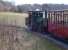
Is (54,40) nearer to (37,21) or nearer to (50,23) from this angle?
(50,23)

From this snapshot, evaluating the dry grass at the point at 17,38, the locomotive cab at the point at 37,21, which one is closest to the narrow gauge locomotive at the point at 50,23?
the locomotive cab at the point at 37,21

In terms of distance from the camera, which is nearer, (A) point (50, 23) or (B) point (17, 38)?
(B) point (17, 38)

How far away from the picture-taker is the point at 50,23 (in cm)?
309

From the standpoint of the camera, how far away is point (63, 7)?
2602 mm

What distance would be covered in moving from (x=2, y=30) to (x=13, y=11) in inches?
15.5

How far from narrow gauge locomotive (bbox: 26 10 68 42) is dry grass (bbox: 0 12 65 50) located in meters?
0.23

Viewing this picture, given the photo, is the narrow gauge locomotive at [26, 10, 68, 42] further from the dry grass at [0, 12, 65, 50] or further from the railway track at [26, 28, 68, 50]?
the dry grass at [0, 12, 65, 50]

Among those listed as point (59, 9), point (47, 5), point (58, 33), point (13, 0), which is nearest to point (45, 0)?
point (47, 5)

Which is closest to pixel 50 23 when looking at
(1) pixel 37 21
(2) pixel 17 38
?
(1) pixel 37 21

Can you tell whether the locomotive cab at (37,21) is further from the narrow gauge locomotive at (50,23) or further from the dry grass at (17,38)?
the dry grass at (17,38)

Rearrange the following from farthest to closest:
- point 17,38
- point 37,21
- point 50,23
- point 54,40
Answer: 1. point 37,21
2. point 50,23
3. point 54,40
4. point 17,38

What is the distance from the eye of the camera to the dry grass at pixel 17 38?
2506 millimetres

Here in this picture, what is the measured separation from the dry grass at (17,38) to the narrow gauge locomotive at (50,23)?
0.23 m

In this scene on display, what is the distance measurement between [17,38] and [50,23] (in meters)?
0.76
